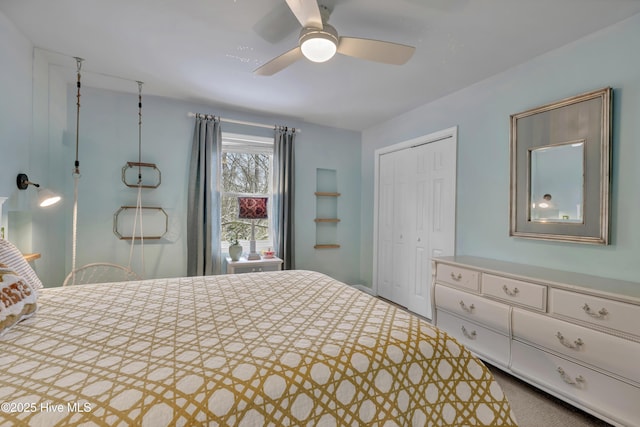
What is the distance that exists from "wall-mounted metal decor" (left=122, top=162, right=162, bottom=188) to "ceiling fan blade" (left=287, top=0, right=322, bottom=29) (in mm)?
2511

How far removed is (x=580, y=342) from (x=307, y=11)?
2.44 metres

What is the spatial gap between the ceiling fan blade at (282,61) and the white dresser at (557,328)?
6.78ft

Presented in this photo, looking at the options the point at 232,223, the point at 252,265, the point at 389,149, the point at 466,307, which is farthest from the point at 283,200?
the point at 466,307

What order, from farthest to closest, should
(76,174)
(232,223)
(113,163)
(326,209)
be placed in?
(326,209) → (232,223) → (113,163) → (76,174)

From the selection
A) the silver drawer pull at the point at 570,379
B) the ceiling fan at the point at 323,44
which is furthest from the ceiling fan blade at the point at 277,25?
the silver drawer pull at the point at 570,379

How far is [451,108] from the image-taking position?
3104 mm

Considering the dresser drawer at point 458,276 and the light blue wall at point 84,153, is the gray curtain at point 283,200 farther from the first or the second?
the dresser drawer at point 458,276

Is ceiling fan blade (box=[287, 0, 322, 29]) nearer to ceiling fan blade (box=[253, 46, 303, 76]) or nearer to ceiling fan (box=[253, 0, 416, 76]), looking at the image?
ceiling fan (box=[253, 0, 416, 76])

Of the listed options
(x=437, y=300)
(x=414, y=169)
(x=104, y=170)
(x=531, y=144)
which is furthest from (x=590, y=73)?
(x=104, y=170)

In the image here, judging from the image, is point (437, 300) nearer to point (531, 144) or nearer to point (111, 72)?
point (531, 144)

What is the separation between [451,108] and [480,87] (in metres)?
0.35

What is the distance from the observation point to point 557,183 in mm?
2217

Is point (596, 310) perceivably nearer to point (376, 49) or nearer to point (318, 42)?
point (376, 49)

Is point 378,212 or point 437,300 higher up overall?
point 378,212
